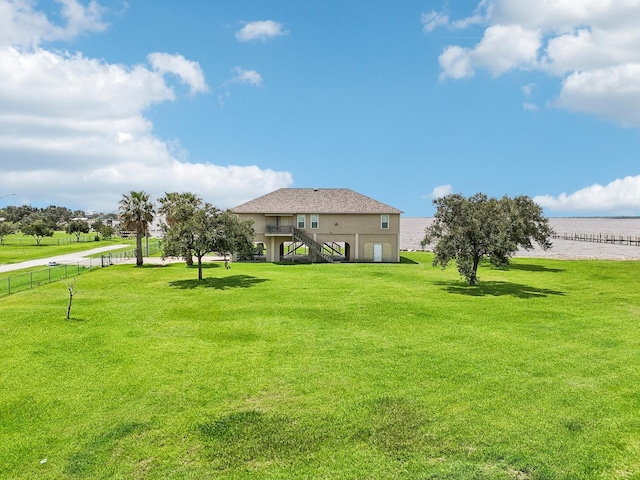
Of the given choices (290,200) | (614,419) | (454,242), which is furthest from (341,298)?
(290,200)

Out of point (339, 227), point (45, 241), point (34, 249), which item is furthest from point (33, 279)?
point (45, 241)

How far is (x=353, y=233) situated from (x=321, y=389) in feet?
133

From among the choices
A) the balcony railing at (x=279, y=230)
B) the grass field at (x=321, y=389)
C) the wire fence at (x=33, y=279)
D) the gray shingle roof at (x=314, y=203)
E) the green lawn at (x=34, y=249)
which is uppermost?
the gray shingle roof at (x=314, y=203)

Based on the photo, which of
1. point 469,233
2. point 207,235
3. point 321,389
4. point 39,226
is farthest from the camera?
point 39,226

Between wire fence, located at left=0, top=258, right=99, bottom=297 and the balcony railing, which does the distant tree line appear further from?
the balcony railing

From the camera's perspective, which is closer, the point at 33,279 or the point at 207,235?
the point at 207,235

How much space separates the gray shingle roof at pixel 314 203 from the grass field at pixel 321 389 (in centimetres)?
2768

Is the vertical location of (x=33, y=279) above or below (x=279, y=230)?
below

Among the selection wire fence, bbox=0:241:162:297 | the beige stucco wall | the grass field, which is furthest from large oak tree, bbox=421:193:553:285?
wire fence, bbox=0:241:162:297

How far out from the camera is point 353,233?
52.5 m

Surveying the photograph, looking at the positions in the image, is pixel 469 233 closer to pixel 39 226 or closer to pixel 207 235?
pixel 207 235

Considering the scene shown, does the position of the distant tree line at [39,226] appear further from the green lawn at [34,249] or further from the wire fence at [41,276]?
the wire fence at [41,276]

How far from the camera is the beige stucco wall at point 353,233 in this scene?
172ft

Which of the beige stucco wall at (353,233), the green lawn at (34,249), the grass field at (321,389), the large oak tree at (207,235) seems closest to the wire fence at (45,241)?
the green lawn at (34,249)
